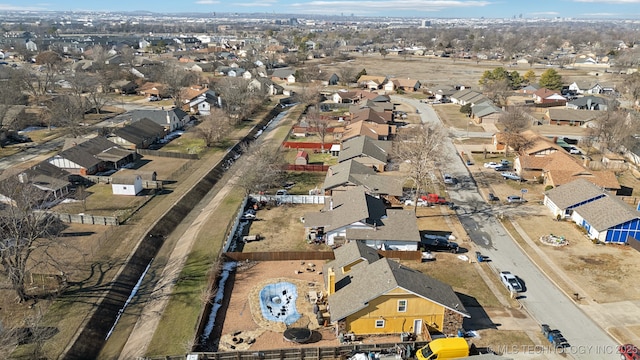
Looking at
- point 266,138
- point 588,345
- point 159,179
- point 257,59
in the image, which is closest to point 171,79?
point 266,138

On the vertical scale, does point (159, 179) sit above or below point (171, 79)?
below

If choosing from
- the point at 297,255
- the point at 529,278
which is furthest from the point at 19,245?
the point at 529,278

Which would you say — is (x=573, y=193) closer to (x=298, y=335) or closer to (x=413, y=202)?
(x=413, y=202)

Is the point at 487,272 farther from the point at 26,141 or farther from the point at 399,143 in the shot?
the point at 26,141

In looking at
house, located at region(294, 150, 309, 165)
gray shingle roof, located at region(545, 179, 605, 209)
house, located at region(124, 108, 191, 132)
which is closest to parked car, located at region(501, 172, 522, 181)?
gray shingle roof, located at region(545, 179, 605, 209)

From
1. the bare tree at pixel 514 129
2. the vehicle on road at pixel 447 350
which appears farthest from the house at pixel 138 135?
the vehicle on road at pixel 447 350

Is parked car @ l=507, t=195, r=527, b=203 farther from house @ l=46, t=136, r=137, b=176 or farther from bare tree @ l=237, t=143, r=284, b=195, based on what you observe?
house @ l=46, t=136, r=137, b=176
